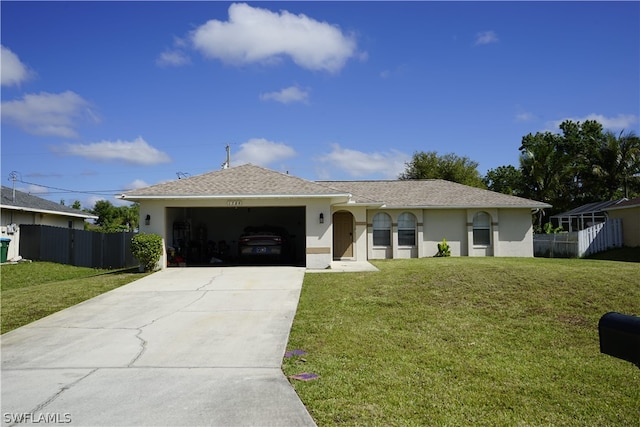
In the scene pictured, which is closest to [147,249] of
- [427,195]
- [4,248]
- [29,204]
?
[4,248]

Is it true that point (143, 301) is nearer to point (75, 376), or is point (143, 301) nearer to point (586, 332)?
point (75, 376)

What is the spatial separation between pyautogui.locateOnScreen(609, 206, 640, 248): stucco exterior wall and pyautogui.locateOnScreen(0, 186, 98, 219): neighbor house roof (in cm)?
2972

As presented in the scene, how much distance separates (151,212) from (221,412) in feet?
39.4

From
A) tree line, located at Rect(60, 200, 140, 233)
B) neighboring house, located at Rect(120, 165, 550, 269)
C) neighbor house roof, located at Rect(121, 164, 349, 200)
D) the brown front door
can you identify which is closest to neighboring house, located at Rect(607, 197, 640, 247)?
neighboring house, located at Rect(120, 165, 550, 269)

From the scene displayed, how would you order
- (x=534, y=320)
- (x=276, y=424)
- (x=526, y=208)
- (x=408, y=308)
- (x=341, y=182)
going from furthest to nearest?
(x=341, y=182) → (x=526, y=208) → (x=408, y=308) → (x=534, y=320) → (x=276, y=424)

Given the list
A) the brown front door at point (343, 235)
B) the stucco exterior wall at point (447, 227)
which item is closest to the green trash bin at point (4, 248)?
the brown front door at point (343, 235)

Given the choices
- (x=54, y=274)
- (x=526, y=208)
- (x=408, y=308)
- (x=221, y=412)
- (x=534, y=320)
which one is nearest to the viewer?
(x=221, y=412)

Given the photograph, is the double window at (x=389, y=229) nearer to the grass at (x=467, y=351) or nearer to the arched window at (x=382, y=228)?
the arched window at (x=382, y=228)

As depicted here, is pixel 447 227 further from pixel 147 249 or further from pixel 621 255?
pixel 147 249

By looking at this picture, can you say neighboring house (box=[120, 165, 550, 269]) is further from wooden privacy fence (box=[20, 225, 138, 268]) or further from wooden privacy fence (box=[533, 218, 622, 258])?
wooden privacy fence (box=[20, 225, 138, 268])

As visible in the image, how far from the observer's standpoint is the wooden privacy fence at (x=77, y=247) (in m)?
19.8

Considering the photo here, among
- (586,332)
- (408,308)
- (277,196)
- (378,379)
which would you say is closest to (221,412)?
(378,379)

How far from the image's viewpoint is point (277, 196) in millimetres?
14898

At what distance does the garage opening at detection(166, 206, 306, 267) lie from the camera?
16.3m
